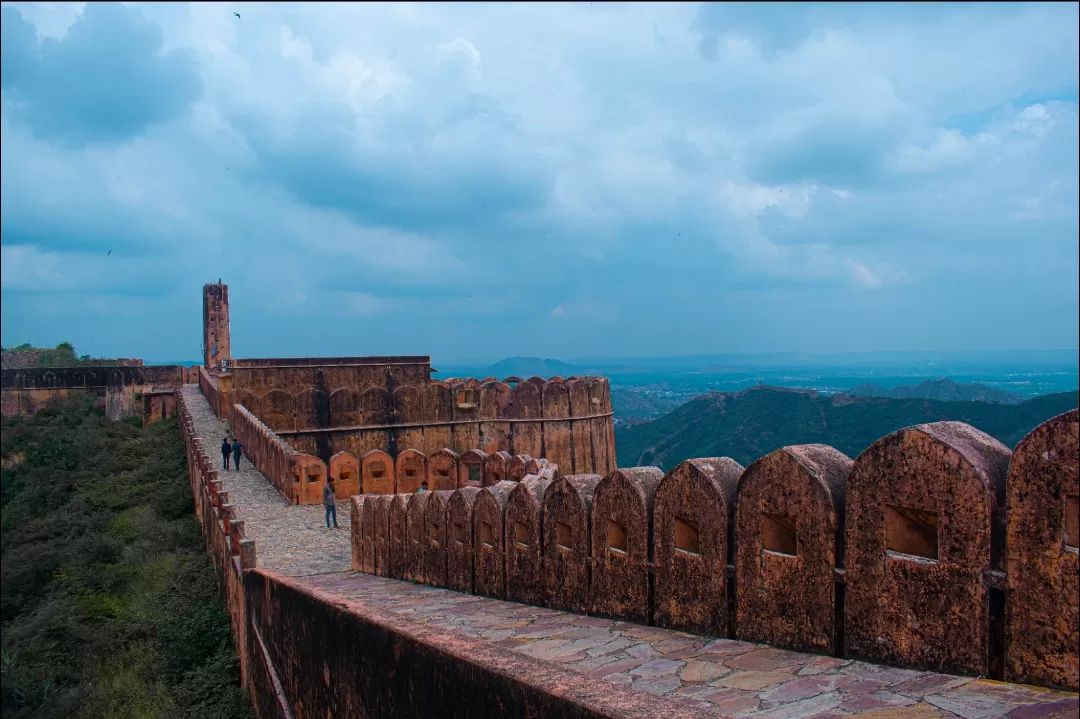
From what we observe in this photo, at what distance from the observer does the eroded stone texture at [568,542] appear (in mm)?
4504

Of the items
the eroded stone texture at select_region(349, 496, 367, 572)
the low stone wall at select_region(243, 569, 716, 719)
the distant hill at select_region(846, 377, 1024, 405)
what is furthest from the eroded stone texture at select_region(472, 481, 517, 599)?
the distant hill at select_region(846, 377, 1024, 405)

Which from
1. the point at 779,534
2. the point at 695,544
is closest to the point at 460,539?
the point at 695,544

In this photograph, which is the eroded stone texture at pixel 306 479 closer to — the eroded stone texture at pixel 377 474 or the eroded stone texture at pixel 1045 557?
the eroded stone texture at pixel 377 474

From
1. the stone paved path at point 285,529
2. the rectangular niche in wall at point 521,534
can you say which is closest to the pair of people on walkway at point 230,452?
the stone paved path at point 285,529

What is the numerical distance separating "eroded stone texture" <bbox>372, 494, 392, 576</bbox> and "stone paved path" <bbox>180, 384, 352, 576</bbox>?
1.32m

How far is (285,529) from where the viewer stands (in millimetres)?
12219

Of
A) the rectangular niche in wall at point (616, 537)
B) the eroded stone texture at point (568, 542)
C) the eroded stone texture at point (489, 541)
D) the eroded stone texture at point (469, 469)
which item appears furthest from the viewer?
the eroded stone texture at point (469, 469)

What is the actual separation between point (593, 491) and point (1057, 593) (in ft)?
8.16

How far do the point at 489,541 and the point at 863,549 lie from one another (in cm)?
332

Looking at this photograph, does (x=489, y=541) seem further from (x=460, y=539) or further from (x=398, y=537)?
(x=398, y=537)

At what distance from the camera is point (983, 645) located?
2.59 m

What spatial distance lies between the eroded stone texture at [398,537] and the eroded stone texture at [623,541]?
3414mm

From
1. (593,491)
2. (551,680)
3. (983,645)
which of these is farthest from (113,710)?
(983,645)

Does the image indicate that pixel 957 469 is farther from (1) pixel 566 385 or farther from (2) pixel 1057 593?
(1) pixel 566 385
